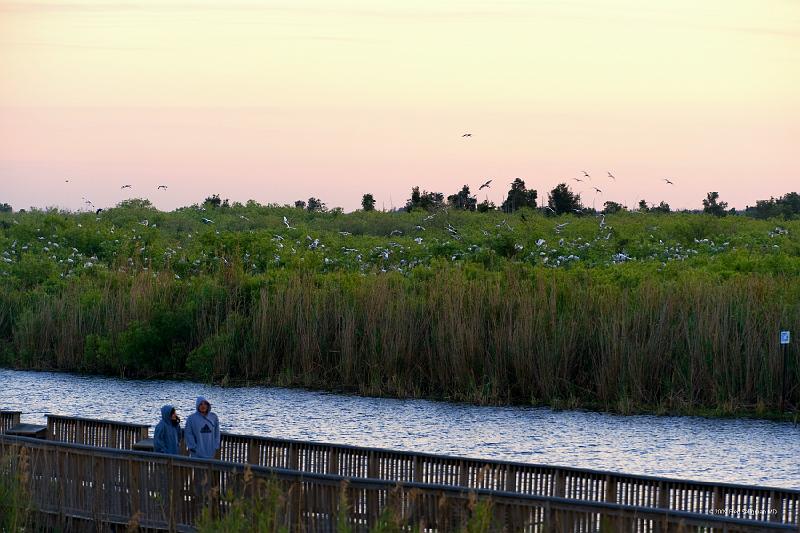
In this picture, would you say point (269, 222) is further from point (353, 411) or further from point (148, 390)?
point (353, 411)

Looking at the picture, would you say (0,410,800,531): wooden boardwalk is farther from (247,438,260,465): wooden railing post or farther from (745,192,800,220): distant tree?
(745,192,800,220): distant tree

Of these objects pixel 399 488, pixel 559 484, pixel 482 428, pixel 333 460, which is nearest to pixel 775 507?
pixel 559 484

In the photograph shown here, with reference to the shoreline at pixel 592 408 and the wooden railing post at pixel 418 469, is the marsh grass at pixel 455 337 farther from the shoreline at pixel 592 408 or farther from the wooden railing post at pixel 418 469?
the wooden railing post at pixel 418 469

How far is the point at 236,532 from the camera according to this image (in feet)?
20.8

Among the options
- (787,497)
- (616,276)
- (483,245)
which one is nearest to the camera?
(787,497)

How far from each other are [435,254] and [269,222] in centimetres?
2014

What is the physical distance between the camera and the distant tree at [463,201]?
5220 centimetres

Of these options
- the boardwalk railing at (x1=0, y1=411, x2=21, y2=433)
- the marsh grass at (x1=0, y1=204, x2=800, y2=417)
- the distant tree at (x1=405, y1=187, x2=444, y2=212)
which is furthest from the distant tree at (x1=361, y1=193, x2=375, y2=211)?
the boardwalk railing at (x1=0, y1=411, x2=21, y2=433)

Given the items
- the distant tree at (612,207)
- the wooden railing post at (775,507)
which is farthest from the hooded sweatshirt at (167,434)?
the distant tree at (612,207)

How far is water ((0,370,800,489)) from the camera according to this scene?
15.2 m

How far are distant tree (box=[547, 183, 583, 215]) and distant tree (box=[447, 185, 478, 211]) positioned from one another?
134 inches

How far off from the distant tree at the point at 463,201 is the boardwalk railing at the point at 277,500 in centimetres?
4218

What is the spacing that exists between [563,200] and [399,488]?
44224 millimetres

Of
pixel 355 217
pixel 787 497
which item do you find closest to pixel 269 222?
pixel 355 217
